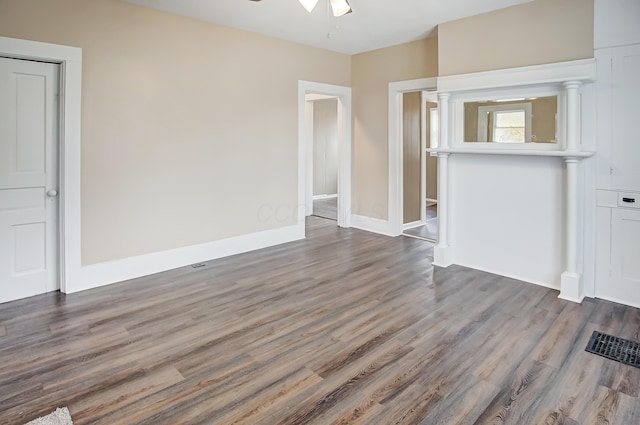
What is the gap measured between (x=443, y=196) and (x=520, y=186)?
32.6 inches

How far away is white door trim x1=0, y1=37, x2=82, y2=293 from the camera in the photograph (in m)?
3.60

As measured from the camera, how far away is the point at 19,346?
2.78 meters

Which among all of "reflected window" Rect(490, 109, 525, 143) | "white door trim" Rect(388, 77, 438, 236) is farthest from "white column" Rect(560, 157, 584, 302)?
"white door trim" Rect(388, 77, 438, 236)

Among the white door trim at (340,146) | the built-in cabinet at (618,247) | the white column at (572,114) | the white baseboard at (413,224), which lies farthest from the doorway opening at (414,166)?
the white column at (572,114)

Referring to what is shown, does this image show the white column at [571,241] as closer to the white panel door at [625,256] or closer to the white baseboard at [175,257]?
the white panel door at [625,256]

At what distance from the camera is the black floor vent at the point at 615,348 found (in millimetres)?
2619

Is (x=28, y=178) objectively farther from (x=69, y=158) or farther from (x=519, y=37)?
(x=519, y=37)

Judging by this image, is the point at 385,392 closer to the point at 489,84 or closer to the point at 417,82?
the point at 489,84

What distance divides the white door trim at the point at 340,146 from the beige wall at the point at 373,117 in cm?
12

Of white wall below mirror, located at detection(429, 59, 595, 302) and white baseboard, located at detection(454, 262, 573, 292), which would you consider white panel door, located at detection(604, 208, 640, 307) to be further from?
white baseboard, located at detection(454, 262, 573, 292)

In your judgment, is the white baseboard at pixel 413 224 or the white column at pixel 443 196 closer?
the white column at pixel 443 196

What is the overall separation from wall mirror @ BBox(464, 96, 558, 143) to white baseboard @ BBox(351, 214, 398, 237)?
6.94ft

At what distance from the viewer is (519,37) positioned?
392 cm

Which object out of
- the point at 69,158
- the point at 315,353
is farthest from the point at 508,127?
the point at 69,158
